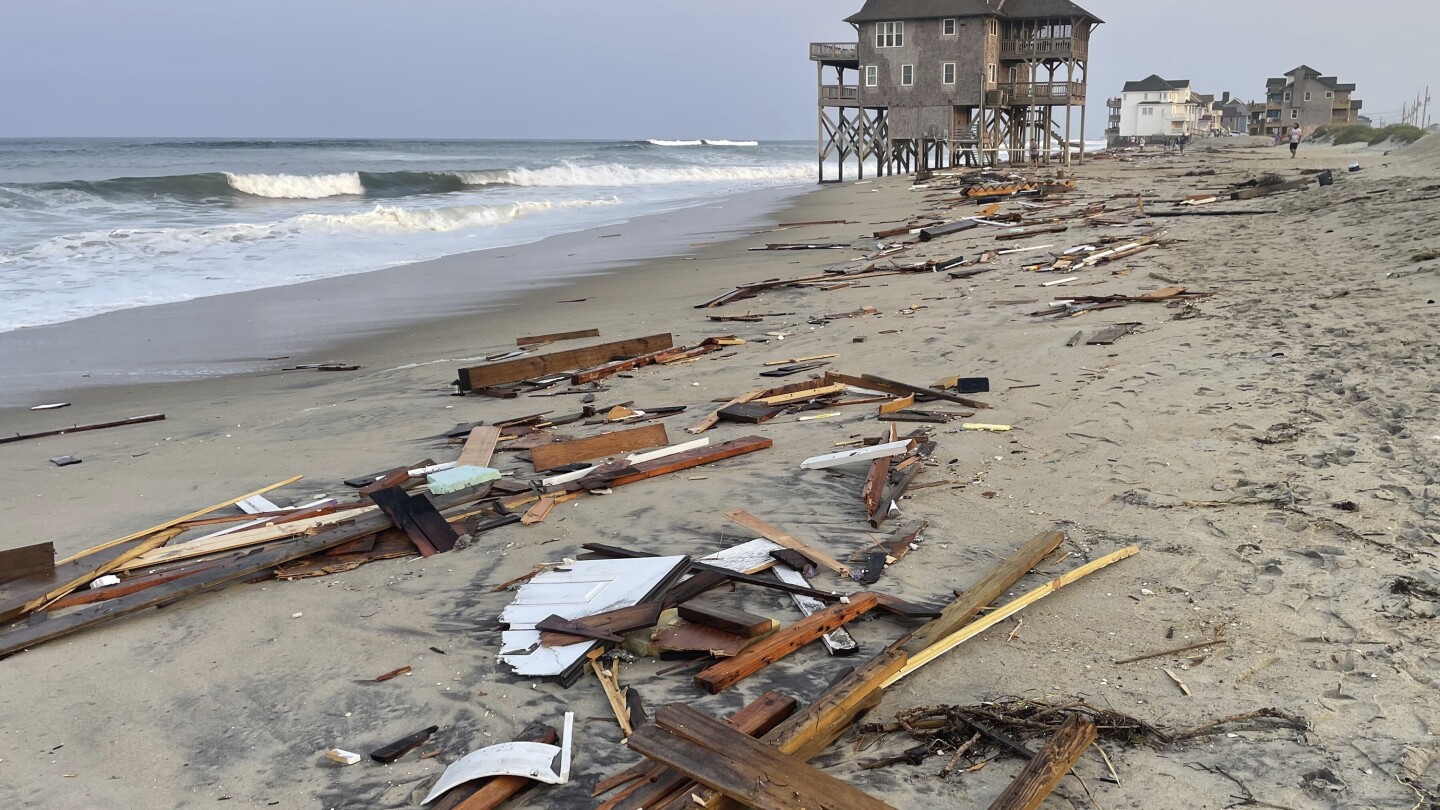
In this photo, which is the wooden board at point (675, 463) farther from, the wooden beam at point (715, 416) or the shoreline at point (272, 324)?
the shoreline at point (272, 324)

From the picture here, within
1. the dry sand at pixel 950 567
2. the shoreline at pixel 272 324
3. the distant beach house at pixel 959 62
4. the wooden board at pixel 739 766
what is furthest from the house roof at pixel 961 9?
the wooden board at pixel 739 766

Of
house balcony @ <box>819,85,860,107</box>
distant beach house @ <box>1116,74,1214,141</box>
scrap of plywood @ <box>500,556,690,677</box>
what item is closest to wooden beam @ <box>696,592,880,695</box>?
Result: scrap of plywood @ <box>500,556,690,677</box>

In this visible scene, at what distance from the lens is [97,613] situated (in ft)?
14.1

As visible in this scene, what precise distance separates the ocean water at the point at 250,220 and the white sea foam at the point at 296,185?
0.28 ft

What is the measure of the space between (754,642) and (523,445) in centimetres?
338

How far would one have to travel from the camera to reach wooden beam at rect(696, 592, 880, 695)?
135 inches

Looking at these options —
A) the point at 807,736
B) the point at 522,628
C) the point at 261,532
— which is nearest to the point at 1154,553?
the point at 807,736

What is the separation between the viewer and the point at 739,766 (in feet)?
8.83

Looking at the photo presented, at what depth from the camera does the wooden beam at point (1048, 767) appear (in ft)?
8.80

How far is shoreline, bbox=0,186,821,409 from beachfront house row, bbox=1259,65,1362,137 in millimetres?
104194

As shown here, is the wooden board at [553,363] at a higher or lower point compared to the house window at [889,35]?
lower

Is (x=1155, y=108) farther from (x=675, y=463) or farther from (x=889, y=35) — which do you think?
(x=675, y=463)

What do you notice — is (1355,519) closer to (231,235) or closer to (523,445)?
(523,445)

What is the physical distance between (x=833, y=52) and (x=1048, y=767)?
48664 millimetres
